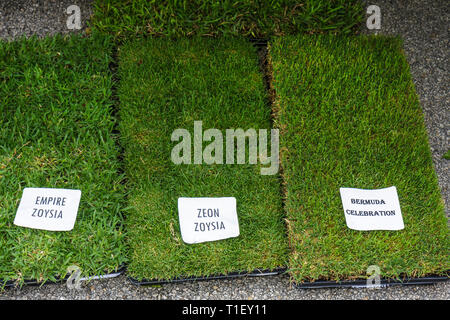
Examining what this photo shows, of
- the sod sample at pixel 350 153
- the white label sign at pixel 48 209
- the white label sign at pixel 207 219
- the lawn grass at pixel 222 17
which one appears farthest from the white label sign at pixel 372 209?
the white label sign at pixel 48 209

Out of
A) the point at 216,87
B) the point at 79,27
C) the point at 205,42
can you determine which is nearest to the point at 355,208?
the point at 216,87

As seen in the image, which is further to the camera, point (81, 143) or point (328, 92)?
point (328, 92)

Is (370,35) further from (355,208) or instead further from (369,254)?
(369,254)

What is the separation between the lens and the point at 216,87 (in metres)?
1.87

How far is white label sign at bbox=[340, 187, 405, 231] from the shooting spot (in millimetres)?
1637

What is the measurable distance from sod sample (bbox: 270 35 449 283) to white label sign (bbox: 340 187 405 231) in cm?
3

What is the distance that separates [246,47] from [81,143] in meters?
1.02

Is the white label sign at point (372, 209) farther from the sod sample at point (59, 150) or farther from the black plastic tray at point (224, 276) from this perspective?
the sod sample at point (59, 150)

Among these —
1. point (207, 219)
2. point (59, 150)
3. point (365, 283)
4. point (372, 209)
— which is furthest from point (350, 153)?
point (59, 150)

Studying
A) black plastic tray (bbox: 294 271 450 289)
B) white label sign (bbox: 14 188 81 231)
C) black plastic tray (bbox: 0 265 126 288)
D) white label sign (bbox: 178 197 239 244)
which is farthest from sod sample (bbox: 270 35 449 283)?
white label sign (bbox: 14 188 81 231)

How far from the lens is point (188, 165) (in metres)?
1.71

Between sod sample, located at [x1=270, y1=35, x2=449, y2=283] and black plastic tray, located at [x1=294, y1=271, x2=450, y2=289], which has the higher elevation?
sod sample, located at [x1=270, y1=35, x2=449, y2=283]

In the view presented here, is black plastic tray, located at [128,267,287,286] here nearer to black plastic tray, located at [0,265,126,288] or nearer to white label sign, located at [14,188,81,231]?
black plastic tray, located at [0,265,126,288]
